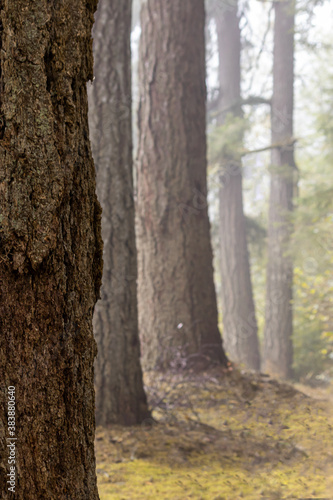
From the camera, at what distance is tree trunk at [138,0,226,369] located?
584cm

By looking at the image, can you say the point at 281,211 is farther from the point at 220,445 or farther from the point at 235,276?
the point at 220,445

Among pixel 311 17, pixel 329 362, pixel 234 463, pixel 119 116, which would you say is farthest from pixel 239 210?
pixel 234 463

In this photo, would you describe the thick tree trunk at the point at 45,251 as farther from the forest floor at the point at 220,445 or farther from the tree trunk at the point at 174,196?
the tree trunk at the point at 174,196

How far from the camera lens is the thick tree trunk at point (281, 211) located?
11.6 metres

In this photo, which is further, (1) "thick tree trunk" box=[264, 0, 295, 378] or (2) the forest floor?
(1) "thick tree trunk" box=[264, 0, 295, 378]

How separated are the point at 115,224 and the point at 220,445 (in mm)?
1952

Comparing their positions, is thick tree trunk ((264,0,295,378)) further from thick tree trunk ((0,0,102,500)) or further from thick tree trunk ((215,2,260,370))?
thick tree trunk ((0,0,102,500))

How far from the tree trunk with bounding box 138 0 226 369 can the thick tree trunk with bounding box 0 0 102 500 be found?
4216 millimetres

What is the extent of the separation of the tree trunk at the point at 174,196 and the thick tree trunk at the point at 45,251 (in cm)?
422

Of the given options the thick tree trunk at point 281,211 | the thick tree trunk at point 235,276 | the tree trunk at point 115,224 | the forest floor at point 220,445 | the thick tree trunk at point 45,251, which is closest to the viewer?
the thick tree trunk at point 45,251

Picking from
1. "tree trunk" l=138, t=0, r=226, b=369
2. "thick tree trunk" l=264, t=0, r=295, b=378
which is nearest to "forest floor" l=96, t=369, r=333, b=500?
"tree trunk" l=138, t=0, r=226, b=369

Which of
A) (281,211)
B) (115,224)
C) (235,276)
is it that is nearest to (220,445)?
(115,224)

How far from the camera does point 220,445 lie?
4195 millimetres

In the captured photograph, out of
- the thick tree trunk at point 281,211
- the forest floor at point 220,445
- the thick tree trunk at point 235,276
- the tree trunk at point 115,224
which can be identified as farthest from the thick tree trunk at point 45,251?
the thick tree trunk at point 235,276
